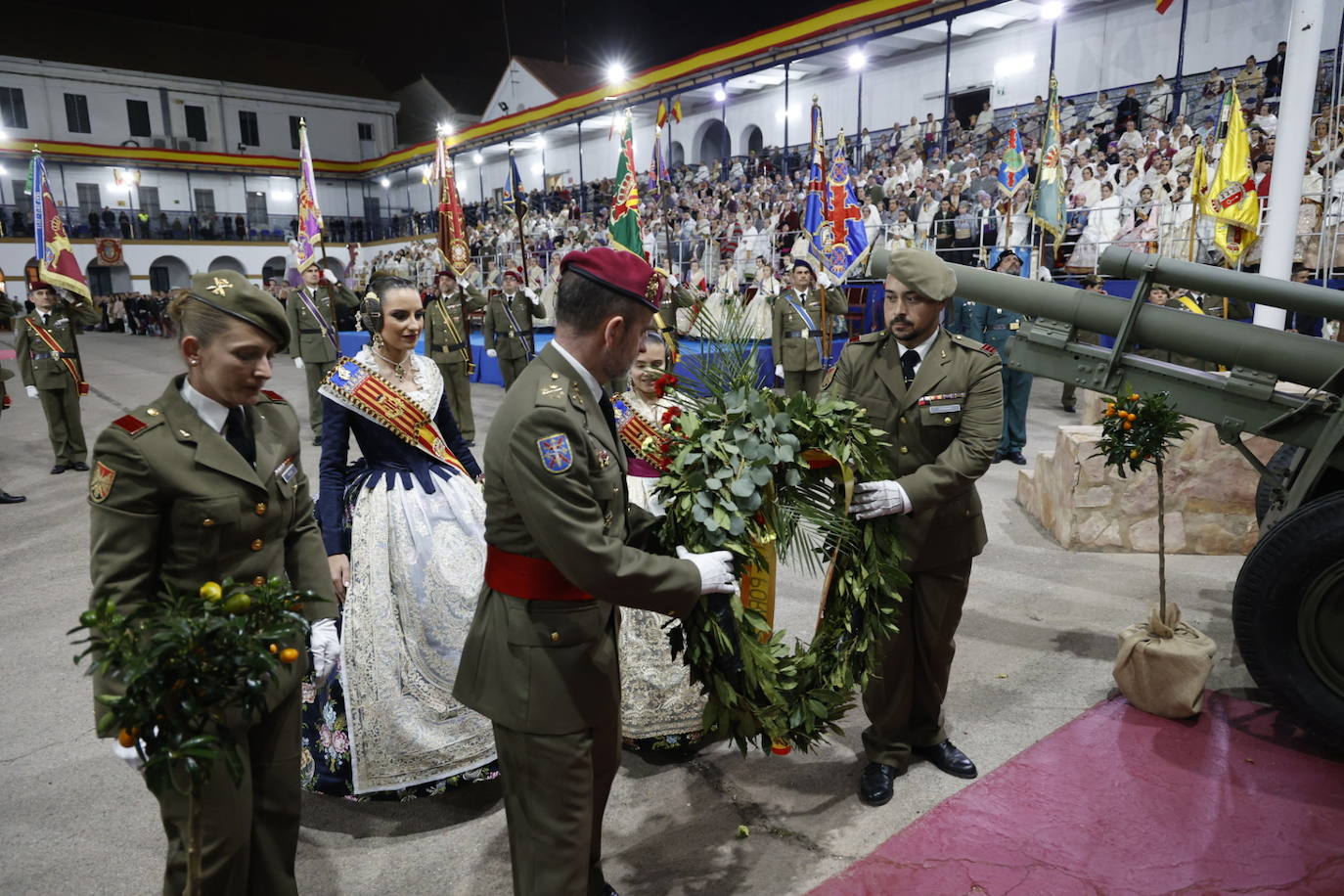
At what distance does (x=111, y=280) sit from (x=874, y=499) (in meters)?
36.8

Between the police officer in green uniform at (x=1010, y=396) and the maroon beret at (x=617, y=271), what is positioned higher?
the maroon beret at (x=617, y=271)

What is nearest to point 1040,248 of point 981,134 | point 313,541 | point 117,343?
point 981,134

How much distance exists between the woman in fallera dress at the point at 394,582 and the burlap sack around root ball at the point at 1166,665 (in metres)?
2.55

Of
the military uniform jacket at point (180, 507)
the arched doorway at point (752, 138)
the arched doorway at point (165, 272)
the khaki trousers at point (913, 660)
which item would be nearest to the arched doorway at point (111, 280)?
the arched doorway at point (165, 272)

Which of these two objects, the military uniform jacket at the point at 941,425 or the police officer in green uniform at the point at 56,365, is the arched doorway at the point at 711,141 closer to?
the police officer in green uniform at the point at 56,365

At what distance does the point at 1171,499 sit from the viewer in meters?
5.16

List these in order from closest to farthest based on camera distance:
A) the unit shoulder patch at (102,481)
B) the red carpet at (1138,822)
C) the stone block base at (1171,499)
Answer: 1. the unit shoulder patch at (102,481)
2. the red carpet at (1138,822)
3. the stone block base at (1171,499)

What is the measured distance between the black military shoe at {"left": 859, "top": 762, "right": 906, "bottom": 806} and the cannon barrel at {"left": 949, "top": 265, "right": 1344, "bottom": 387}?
75.7 inches

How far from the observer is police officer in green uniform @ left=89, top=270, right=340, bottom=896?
5.42 ft

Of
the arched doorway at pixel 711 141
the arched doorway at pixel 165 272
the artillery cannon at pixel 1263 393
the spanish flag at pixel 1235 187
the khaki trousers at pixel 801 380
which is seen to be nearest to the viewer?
the artillery cannon at pixel 1263 393

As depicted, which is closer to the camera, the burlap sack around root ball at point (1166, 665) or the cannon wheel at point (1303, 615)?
the cannon wheel at point (1303, 615)

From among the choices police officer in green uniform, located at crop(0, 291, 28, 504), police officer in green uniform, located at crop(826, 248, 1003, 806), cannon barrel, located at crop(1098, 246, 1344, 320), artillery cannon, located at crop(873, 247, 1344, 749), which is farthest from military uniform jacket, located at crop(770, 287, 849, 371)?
police officer in green uniform, located at crop(0, 291, 28, 504)

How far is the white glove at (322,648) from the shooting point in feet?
6.73

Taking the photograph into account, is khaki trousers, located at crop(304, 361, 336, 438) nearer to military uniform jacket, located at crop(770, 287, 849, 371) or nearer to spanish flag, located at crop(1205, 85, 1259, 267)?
military uniform jacket, located at crop(770, 287, 849, 371)
